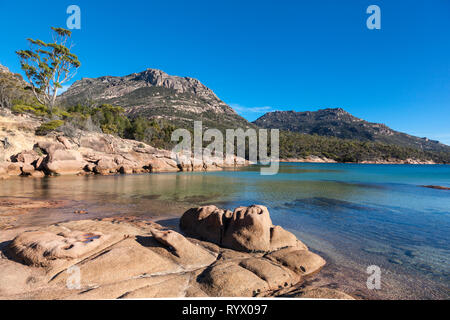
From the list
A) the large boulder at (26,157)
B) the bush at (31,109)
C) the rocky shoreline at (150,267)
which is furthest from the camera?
the bush at (31,109)

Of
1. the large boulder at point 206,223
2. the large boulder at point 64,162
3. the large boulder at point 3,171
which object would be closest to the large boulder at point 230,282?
the large boulder at point 206,223

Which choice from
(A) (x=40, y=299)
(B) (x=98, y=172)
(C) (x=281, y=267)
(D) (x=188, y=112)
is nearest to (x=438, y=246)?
(C) (x=281, y=267)

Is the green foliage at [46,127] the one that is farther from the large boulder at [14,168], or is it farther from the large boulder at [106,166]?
the large boulder at [14,168]

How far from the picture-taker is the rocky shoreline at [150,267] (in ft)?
11.7

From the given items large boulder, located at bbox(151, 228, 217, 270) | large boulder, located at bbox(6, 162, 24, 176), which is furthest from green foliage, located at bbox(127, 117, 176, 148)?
large boulder, located at bbox(151, 228, 217, 270)

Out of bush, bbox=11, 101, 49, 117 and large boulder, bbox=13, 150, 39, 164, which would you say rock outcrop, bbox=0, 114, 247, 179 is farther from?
bush, bbox=11, 101, 49, 117

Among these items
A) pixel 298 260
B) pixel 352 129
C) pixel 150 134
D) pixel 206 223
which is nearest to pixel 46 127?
pixel 150 134

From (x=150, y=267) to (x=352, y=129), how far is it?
167m

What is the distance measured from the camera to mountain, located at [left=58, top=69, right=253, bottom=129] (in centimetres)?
9556

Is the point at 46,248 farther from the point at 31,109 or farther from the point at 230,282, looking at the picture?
the point at 31,109

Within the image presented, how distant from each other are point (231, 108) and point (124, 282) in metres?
145

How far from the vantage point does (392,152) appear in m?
101

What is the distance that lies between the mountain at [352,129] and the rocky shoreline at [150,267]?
148223 mm
